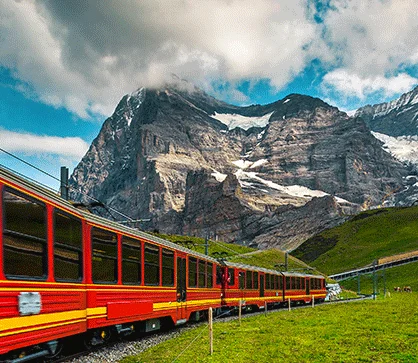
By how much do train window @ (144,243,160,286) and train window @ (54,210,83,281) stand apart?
524 centimetres

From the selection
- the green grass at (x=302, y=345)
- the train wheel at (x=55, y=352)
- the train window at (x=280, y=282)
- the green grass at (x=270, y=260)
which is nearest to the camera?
the train wheel at (x=55, y=352)

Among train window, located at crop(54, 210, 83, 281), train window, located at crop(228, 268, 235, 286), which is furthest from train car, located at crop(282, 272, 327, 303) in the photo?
train window, located at crop(54, 210, 83, 281)

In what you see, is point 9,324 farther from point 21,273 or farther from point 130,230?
point 130,230

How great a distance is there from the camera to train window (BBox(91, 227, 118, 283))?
578 inches

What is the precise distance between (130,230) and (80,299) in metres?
4.21

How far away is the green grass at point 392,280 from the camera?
9962cm

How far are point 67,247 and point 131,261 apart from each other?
462 centimetres

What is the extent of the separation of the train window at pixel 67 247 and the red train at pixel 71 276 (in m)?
0.02

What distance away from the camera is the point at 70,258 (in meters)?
13.0

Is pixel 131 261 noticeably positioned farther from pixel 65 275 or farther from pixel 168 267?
pixel 65 275

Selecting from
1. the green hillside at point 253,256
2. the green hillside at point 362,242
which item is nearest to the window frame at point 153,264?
the green hillside at point 253,256

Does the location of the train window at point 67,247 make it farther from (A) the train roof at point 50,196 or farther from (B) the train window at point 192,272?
(B) the train window at point 192,272

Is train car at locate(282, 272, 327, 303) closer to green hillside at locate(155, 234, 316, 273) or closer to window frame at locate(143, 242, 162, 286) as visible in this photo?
window frame at locate(143, 242, 162, 286)

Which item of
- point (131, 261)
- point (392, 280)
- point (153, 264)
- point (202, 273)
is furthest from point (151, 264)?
point (392, 280)
